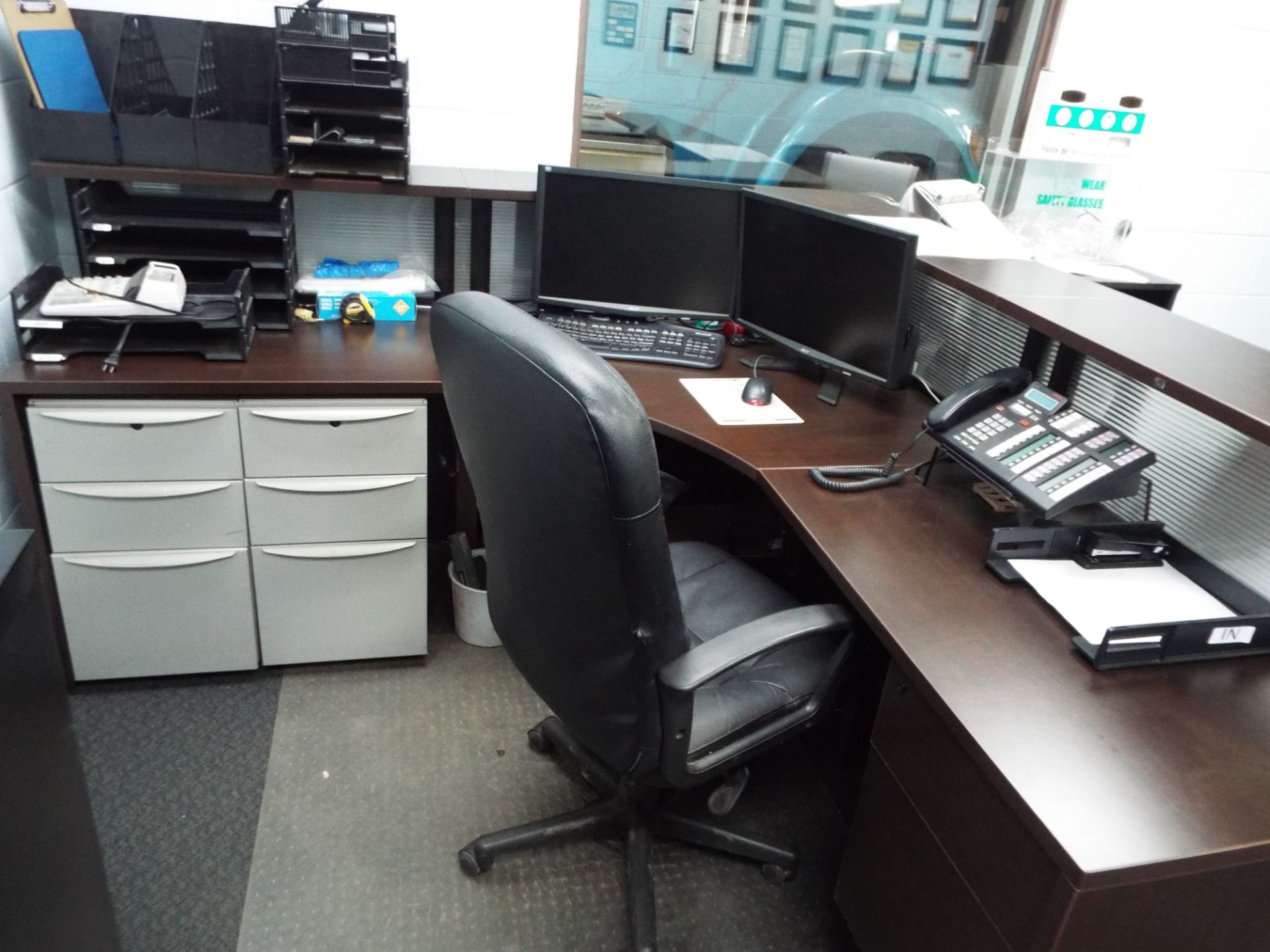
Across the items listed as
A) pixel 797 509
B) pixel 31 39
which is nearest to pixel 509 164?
pixel 31 39

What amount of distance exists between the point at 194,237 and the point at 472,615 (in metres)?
1.08

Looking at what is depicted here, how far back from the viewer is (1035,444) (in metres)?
1.39

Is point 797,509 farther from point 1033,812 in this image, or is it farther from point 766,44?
point 766,44

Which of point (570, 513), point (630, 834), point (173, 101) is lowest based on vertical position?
point (630, 834)

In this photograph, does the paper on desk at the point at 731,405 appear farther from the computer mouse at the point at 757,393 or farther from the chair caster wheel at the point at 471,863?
the chair caster wheel at the point at 471,863

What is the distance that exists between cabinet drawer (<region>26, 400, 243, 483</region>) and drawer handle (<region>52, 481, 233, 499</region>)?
0.4 inches

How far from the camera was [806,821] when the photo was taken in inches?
72.1

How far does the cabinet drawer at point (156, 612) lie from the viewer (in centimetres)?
184

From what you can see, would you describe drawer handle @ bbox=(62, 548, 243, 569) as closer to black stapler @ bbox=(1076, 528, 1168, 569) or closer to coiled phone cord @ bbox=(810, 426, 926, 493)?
coiled phone cord @ bbox=(810, 426, 926, 493)

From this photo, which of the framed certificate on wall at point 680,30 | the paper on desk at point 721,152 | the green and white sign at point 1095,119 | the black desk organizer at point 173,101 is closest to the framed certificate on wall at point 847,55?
the paper on desk at point 721,152

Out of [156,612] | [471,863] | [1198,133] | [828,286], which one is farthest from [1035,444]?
[1198,133]

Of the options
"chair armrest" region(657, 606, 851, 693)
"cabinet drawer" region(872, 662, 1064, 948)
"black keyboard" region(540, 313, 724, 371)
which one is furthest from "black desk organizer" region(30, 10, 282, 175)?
"cabinet drawer" region(872, 662, 1064, 948)

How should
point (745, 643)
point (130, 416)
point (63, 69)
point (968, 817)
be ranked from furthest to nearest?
1. point (63, 69)
2. point (130, 416)
3. point (745, 643)
4. point (968, 817)

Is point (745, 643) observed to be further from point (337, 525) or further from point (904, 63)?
point (904, 63)
